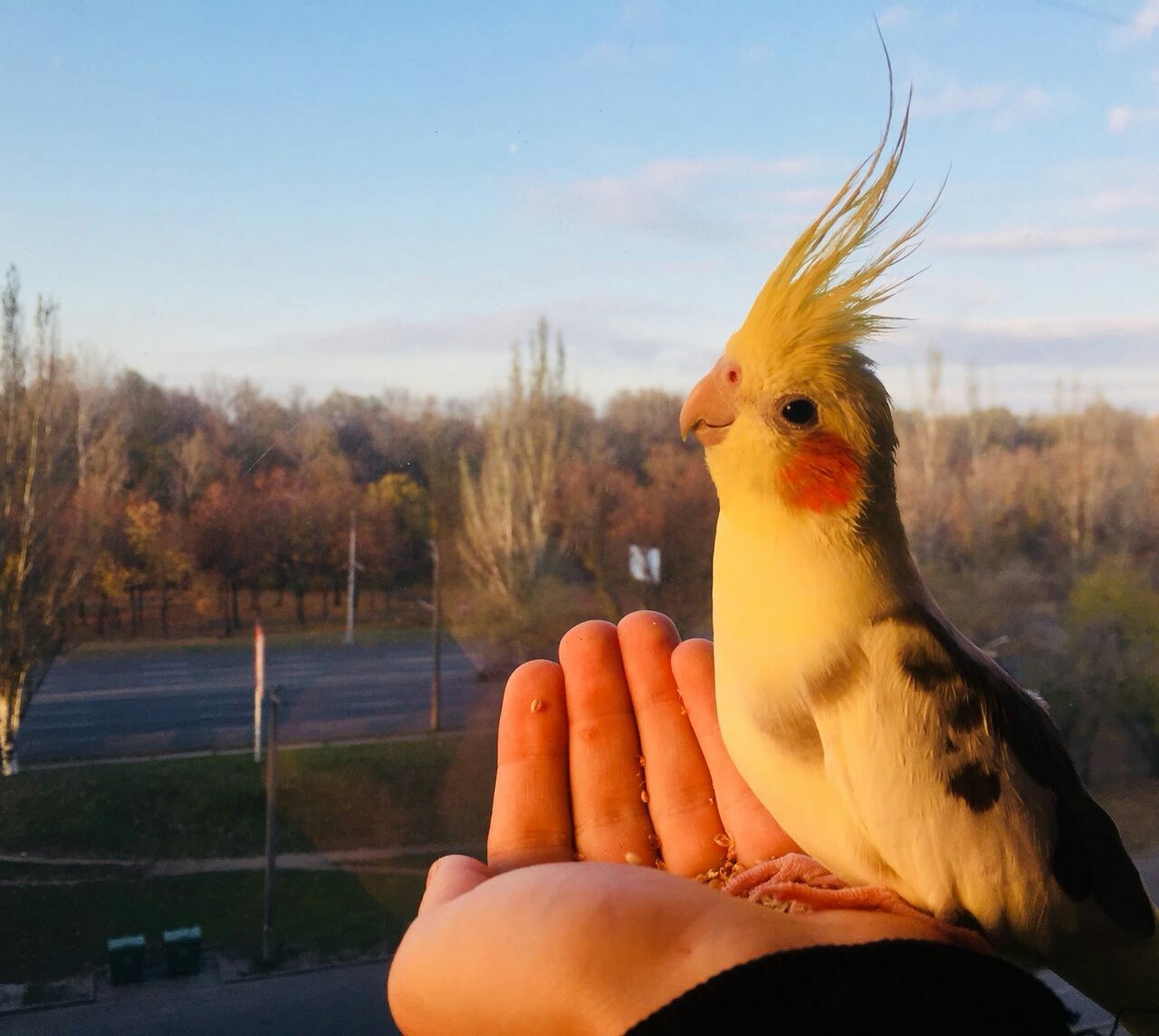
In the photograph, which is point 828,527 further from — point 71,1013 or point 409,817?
point 71,1013

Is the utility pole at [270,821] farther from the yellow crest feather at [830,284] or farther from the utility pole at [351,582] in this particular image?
the yellow crest feather at [830,284]

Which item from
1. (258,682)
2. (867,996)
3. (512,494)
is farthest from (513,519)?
(867,996)

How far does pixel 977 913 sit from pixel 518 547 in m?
1.15

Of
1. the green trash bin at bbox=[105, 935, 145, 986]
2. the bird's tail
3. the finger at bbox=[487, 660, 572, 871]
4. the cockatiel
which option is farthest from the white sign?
the green trash bin at bbox=[105, 935, 145, 986]

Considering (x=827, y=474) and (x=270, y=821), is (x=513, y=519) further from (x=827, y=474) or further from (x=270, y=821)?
(x=827, y=474)

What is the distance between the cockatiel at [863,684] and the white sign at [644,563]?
809 mm

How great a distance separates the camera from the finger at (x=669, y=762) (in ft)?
4.27

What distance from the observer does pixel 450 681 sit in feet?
6.43

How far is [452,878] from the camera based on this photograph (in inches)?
44.0

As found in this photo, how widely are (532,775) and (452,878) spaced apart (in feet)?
0.75

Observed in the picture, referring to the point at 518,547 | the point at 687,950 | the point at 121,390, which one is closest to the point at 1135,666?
the point at 518,547

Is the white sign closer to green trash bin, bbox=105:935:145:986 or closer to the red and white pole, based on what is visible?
the red and white pole

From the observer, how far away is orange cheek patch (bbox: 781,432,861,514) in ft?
3.02

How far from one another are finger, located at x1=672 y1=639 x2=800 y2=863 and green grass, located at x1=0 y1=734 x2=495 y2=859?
0.64 metres
